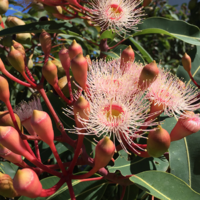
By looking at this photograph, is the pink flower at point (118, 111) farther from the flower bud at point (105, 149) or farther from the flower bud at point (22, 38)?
the flower bud at point (22, 38)

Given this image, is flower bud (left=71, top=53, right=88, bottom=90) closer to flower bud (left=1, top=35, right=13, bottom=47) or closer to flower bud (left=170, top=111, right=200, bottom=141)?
flower bud (left=170, top=111, right=200, bottom=141)

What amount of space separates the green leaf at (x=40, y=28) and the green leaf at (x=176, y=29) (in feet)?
1.49

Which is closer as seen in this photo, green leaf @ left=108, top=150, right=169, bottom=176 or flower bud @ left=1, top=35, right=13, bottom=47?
green leaf @ left=108, top=150, right=169, bottom=176

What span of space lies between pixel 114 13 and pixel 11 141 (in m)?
0.94

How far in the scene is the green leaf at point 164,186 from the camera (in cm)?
75

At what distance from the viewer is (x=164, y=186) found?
787 mm

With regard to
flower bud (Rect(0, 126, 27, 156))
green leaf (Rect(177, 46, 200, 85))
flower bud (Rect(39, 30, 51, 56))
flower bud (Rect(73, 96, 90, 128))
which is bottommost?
flower bud (Rect(0, 126, 27, 156))

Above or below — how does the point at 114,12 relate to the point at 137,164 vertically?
above

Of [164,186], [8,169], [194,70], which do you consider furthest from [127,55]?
[8,169]

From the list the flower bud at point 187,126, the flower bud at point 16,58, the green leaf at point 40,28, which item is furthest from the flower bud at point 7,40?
the flower bud at point 187,126

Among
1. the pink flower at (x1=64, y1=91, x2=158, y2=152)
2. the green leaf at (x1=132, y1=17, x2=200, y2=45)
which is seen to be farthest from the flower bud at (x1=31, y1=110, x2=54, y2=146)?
the green leaf at (x1=132, y1=17, x2=200, y2=45)

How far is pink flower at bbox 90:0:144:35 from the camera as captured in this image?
1219 millimetres

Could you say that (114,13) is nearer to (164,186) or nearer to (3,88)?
(3,88)

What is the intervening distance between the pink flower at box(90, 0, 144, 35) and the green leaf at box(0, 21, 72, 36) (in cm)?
21
